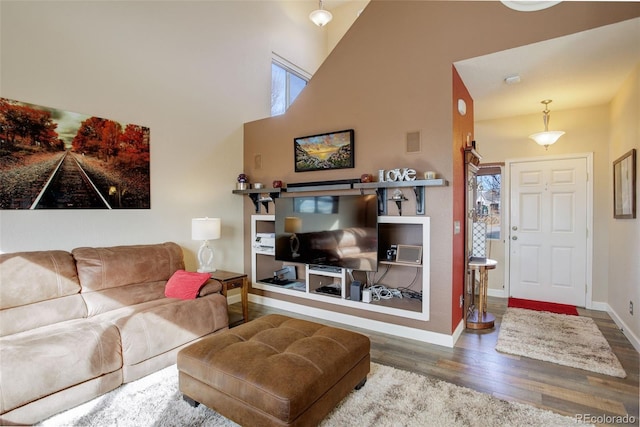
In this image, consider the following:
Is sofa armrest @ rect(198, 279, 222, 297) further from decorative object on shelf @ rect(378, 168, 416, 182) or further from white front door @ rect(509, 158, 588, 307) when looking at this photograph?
white front door @ rect(509, 158, 588, 307)

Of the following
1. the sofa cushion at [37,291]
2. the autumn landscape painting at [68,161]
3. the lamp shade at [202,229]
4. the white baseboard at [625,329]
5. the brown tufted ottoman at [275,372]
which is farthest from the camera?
the lamp shade at [202,229]

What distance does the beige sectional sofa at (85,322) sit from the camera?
1858 millimetres

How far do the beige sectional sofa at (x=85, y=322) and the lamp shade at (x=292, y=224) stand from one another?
1.07 metres

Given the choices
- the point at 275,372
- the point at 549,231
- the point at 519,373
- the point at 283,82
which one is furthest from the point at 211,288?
the point at 549,231

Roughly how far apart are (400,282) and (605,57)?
2.89 meters

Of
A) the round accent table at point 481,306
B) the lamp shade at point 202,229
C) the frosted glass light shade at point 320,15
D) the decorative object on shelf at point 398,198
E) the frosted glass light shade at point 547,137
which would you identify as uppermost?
the frosted glass light shade at point 320,15

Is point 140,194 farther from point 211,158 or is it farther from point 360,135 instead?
point 360,135

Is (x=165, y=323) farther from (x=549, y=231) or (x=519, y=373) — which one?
(x=549, y=231)

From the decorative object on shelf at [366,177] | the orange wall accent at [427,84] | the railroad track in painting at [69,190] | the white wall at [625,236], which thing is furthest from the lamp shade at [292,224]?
the white wall at [625,236]

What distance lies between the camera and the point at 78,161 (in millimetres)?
2918

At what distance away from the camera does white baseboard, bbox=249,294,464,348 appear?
10.0ft

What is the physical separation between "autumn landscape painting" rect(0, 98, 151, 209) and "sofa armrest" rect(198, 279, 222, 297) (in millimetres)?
1117

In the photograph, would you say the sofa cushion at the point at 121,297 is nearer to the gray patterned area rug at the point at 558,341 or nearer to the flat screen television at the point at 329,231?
the flat screen television at the point at 329,231

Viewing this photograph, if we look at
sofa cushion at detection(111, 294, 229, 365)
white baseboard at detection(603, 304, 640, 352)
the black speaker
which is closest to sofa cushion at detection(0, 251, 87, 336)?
sofa cushion at detection(111, 294, 229, 365)
